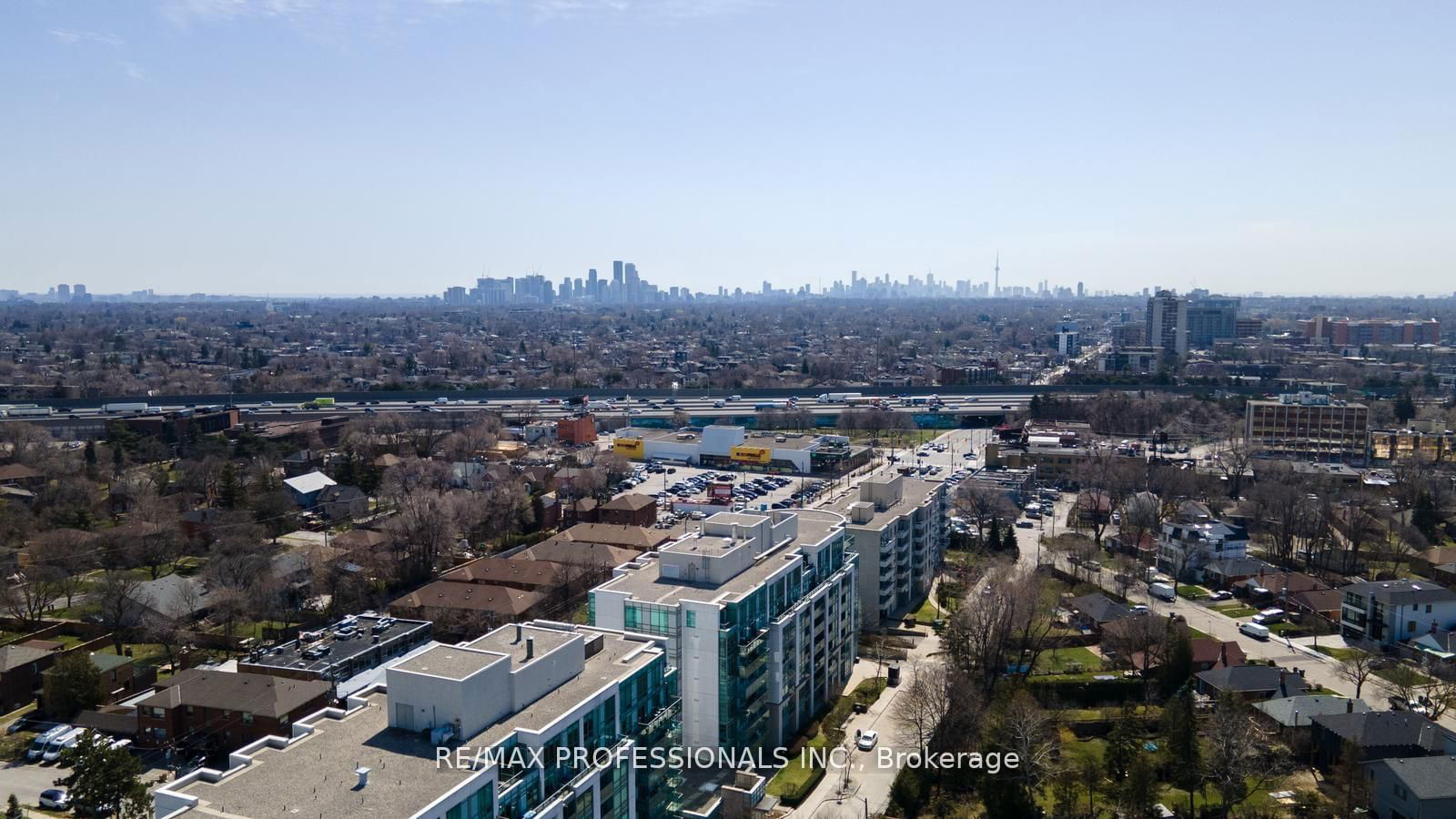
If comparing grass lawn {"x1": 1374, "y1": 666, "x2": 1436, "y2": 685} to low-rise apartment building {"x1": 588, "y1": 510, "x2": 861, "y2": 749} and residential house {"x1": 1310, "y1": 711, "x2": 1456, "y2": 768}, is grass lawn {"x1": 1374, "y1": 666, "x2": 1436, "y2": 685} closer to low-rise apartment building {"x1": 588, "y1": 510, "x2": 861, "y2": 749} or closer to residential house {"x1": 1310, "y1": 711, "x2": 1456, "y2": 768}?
residential house {"x1": 1310, "y1": 711, "x2": 1456, "y2": 768}

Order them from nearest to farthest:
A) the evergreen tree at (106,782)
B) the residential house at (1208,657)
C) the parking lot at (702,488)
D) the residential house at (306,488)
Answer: the evergreen tree at (106,782), the residential house at (1208,657), the residential house at (306,488), the parking lot at (702,488)

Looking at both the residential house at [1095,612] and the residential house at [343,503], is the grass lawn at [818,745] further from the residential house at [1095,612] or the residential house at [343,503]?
the residential house at [343,503]

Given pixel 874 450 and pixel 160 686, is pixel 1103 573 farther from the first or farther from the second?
pixel 160 686

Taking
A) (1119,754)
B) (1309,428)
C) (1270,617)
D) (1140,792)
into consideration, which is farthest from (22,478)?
(1309,428)

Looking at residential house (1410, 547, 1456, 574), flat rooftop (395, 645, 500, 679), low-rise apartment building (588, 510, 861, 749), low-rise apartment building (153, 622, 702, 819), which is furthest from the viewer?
residential house (1410, 547, 1456, 574)

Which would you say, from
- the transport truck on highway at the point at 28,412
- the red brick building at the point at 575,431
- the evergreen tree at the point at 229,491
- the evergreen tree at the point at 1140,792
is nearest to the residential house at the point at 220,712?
the evergreen tree at the point at 1140,792

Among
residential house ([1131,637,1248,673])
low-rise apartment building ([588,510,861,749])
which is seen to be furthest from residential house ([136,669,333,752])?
residential house ([1131,637,1248,673])
